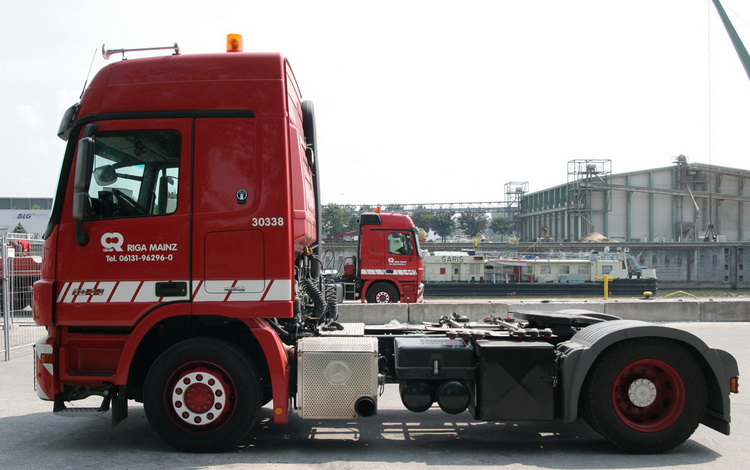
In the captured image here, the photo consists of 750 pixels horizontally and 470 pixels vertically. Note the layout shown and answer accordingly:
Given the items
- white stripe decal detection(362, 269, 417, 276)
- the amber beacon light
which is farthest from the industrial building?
the amber beacon light

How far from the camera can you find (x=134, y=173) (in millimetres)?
5113

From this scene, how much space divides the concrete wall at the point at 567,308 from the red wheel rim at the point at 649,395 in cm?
777

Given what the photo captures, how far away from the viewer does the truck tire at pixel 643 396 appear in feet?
16.8

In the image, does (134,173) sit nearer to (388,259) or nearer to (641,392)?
(641,392)

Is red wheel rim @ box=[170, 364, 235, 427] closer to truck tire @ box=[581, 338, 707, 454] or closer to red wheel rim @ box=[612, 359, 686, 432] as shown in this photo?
truck tire @ box=[581, 338, 707, 454]

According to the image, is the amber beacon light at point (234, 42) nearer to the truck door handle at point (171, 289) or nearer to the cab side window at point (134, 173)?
the cab side window at point (134, 173)

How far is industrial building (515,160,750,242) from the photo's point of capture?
58562 mm

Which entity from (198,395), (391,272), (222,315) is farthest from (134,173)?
(391,272)

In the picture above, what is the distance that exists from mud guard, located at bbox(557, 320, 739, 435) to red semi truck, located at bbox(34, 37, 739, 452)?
0.01 m

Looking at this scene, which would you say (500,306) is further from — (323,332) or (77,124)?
(77,124)

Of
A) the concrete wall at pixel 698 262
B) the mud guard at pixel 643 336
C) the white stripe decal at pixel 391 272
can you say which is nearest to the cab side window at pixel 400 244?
the white stripe decal at pixel 391 272

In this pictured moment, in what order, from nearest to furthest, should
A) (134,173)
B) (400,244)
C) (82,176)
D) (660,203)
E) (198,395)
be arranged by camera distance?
(82,176), (198,395), (134,173), (400,244), (660,203)

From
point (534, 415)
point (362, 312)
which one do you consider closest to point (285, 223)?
point (534, 415)

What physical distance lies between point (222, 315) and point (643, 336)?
3.80 metres
